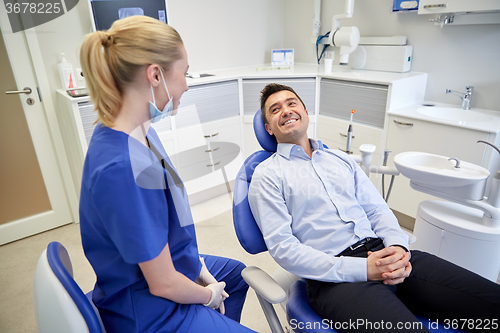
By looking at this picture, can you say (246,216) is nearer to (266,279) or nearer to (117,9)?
(266,279)

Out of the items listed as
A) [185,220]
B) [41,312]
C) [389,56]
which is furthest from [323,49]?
[41,312]

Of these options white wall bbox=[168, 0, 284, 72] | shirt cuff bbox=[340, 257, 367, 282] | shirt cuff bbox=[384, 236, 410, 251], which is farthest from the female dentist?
white wall bbox=[168, 0, 284, 72]

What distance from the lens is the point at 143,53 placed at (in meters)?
0.87

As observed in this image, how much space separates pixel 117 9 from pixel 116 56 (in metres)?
1.88

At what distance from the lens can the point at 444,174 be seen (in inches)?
59.1

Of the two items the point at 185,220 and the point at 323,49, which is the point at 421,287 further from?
the point at 323,49

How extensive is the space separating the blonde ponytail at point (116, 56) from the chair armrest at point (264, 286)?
0.67m

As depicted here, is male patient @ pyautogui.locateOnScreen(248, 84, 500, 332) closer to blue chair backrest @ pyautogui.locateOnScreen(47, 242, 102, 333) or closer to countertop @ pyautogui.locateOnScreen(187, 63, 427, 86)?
Answer: blue chair backrest @ pyautogui.locateOnScreen(47, 242, 102, 333)

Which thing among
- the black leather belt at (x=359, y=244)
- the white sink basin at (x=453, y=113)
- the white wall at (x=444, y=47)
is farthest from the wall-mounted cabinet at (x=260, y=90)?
the black leather belt at (x=359, y=244)

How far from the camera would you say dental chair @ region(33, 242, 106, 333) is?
811 mm

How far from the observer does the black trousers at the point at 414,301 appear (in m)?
0.98

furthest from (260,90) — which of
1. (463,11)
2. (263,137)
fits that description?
(463,11)

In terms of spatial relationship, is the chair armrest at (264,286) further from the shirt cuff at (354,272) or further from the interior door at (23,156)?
the interior door at (23,156)

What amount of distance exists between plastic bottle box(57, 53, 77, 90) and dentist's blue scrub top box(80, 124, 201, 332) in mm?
1719
